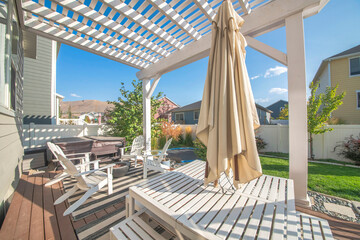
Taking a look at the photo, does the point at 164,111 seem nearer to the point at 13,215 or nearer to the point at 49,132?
the point at 49,132

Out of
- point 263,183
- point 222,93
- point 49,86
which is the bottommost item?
point 263,183

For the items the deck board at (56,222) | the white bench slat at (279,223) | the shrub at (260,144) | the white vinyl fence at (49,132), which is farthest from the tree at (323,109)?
the white vinyl fence at (49,132)

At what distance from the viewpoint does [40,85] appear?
6.92m

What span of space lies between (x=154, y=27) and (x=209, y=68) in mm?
2172

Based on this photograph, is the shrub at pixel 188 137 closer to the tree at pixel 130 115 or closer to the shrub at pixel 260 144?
the tree at pixel 130 115

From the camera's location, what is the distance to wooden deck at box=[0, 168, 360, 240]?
5.72 feet

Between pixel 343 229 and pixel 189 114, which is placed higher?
pixel 189 114

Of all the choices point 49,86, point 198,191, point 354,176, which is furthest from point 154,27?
point 49,86

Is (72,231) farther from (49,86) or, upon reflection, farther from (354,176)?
(49,86)

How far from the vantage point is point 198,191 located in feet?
5.62

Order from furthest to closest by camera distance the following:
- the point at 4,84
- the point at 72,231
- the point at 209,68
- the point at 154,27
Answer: the point at 154,27
the point at 4,84
the point at 72,231
the point at 209,68

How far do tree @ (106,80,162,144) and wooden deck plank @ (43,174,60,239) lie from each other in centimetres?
366

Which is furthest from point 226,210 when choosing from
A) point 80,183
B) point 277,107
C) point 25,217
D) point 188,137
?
point 277,107

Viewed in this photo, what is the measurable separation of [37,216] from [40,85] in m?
7.32
